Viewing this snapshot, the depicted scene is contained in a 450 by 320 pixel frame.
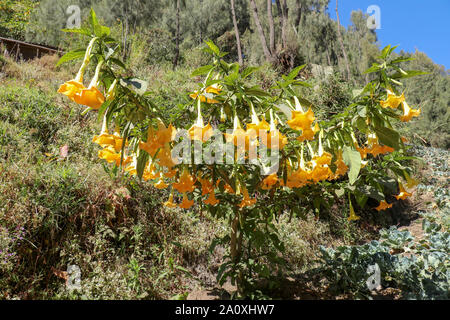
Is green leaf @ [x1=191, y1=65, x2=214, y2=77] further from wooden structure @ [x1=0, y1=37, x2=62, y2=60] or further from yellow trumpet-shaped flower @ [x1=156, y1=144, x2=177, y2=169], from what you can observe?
wooden structure @ [x1=0, y1=37, x2=62, y2=60]

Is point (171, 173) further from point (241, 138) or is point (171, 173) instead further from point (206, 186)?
point (241, 138)

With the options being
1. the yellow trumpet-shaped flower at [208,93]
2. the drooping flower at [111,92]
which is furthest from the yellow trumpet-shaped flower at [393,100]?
the drooping flower at [111,92]

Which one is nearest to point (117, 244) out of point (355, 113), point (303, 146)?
point (303, 146)

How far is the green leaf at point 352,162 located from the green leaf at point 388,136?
9 centimetres

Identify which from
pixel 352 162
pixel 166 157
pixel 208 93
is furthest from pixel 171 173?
pixel 352 162

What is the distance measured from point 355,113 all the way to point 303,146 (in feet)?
0.80

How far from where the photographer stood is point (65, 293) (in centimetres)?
175

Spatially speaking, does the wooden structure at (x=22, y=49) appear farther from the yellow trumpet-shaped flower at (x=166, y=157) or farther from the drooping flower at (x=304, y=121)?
the drooping flower at (x=304, y=121)

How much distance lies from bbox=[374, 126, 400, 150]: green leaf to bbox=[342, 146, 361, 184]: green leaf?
9cm

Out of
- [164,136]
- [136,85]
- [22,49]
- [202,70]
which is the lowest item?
[164,136]

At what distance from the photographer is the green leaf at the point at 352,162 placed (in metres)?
0.95

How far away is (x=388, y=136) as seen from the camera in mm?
932

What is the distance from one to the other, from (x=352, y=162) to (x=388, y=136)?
0.14m
